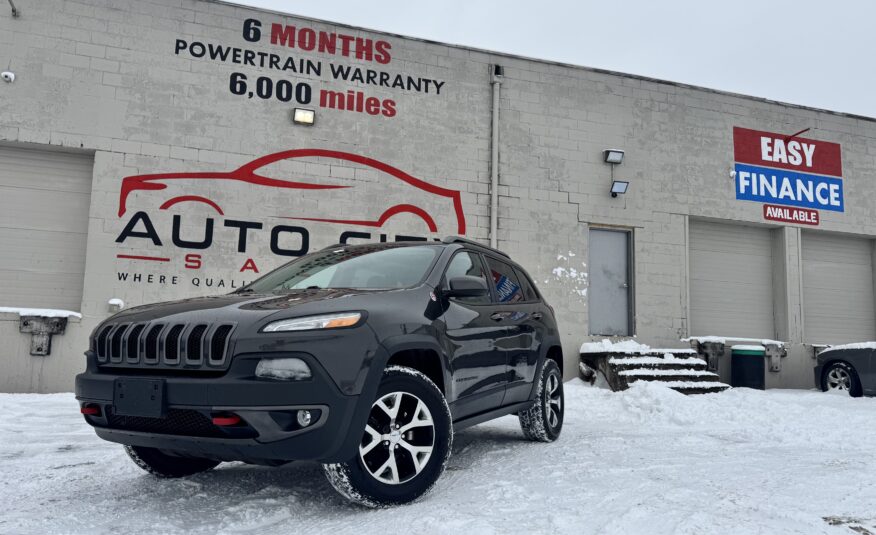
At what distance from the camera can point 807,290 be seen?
1445 centimetres

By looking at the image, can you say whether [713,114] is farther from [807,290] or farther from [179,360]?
[179,360]

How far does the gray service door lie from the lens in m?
12.7

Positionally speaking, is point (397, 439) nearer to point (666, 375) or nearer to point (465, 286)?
point (465, 286)

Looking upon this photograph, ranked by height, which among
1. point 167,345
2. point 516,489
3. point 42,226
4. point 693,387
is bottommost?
point 516,489

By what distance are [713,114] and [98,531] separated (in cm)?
1360

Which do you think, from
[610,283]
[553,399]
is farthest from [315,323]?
[610,283]

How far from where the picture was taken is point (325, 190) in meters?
11.3

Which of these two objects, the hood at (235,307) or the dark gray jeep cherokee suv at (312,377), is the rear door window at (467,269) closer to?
the dark gray jeep cherokee suv at (312,377)

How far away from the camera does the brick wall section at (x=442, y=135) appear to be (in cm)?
1033

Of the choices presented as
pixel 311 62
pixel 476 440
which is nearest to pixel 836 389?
pixel 476 440

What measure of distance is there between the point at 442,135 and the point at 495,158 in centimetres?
104

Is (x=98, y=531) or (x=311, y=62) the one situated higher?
(x=311, y=62)

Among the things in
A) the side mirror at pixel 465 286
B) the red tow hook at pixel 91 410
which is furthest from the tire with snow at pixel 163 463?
the side mirror at pixel 465 286

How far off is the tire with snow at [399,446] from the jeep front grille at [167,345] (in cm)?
84
